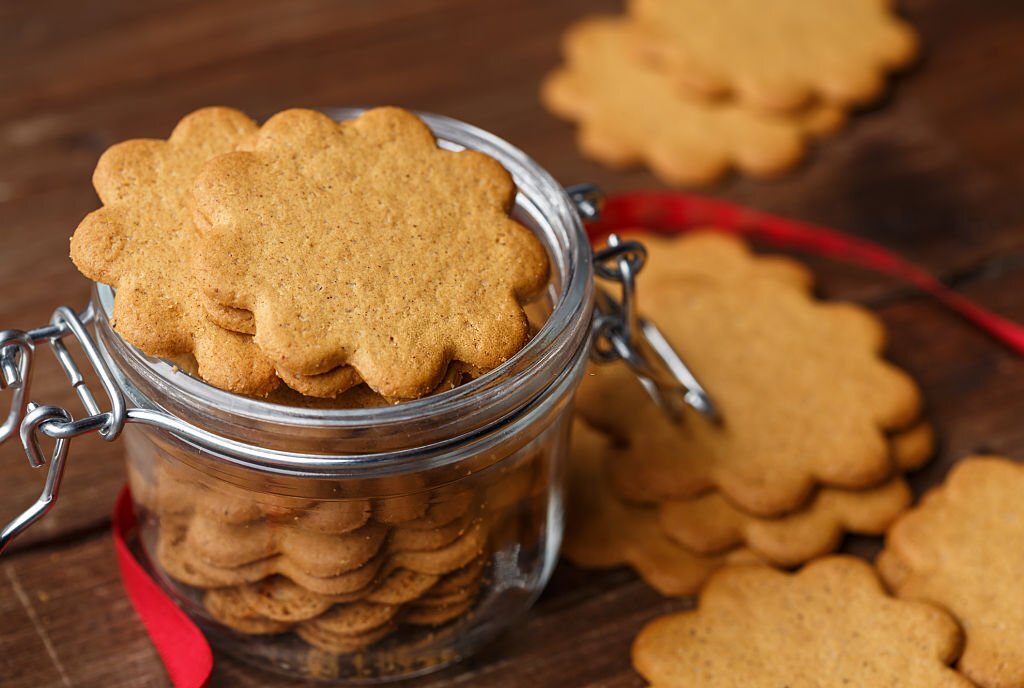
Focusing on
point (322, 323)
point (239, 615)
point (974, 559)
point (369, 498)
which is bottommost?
point (974, 559)

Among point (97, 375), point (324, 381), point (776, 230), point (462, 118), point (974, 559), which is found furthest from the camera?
point (462, 118)

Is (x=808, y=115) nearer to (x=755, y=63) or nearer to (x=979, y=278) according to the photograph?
(x=755, y=63)

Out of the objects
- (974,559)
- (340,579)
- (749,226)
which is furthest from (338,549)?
(749,226)

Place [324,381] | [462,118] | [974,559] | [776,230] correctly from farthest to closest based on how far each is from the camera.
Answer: [462,118]
[776,230]
[974,559]
[324,381]

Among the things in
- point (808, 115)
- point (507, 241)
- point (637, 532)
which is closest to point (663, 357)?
point (637, 532)

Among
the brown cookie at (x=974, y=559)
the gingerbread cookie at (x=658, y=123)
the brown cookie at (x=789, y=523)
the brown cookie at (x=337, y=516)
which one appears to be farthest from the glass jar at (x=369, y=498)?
the gingerbread cookie at (x=658, y=123)

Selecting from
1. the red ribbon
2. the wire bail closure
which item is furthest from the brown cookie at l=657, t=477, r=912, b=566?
the red ribbon

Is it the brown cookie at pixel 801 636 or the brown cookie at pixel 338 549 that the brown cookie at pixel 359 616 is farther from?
the brown cookie at pixel 801 636

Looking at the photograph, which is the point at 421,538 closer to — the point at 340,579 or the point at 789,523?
the point at 340,579
